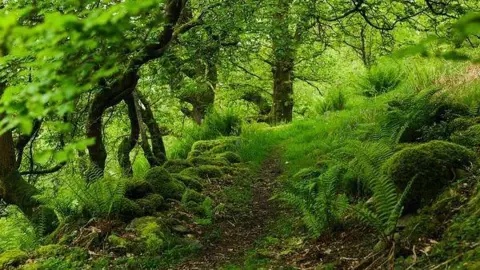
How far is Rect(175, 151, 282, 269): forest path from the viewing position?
5.21 m

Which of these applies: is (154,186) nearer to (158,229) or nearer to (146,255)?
(158,229)

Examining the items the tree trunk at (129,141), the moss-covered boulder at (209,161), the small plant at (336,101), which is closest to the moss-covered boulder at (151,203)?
the tree trunk at (129,141)

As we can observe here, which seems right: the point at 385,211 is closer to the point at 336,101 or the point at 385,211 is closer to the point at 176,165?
the point at 176,165

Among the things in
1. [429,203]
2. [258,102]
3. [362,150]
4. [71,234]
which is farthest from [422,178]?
[258,102]

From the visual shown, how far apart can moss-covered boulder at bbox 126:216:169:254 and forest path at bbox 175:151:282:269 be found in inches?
19.3

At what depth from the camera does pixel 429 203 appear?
4.22m

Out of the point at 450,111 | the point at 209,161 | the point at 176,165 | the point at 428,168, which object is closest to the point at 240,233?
the point at 428,168

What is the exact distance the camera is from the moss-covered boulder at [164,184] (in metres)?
7.30

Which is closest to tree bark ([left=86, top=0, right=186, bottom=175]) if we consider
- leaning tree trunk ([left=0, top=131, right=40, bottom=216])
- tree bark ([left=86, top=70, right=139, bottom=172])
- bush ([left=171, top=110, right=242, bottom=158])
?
tree bark ([left=86, top=70, right=139, bottom=172])

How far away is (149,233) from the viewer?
223 inches

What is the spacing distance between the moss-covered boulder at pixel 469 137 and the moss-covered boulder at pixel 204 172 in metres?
4.74

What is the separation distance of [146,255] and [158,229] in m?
0.48

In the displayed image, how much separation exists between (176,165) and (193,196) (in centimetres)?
219

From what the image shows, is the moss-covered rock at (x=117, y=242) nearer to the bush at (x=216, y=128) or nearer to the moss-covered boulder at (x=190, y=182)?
the moss-covered boulder at (x=190, y=182)
